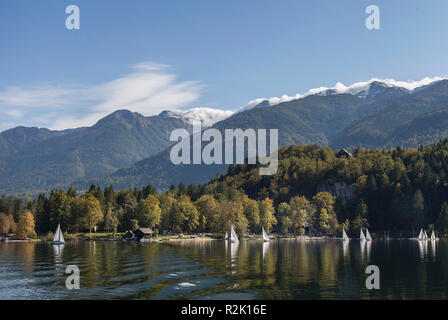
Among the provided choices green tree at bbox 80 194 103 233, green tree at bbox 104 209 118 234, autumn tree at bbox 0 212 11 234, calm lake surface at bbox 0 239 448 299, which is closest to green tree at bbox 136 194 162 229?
green tree at bbox 104 209 118 234

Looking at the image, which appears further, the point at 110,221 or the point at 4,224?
the point at 4,224

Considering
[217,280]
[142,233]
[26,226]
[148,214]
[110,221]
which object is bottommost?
[142,233]

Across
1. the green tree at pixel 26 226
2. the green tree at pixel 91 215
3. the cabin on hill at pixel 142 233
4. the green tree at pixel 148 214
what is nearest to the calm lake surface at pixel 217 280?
the cabin on hill at pixel 142 233

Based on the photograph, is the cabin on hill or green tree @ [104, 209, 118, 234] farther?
green tree @ [104, 209, 118, 234]

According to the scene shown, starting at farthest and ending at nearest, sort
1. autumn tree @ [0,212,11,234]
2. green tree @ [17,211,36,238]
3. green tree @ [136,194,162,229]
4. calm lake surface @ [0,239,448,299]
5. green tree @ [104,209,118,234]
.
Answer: autumn tree @ [0,212,11,234] < green tree @ [104,209,118,234] < green tree @ [136,194,162,229] < green tree @ [17,211,36,238] < calm lake surface @ [0,239,448,299]

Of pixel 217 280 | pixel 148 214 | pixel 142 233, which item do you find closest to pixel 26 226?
pixel 142 233

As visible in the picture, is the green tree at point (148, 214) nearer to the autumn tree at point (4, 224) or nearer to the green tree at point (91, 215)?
the green tree at point (91, 215)

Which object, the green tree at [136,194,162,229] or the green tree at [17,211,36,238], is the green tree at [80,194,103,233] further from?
the green tree at [17,211,36,238]

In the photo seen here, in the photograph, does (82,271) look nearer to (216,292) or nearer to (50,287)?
(50,287)

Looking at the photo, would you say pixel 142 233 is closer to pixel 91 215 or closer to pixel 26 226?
pixel 91 215
